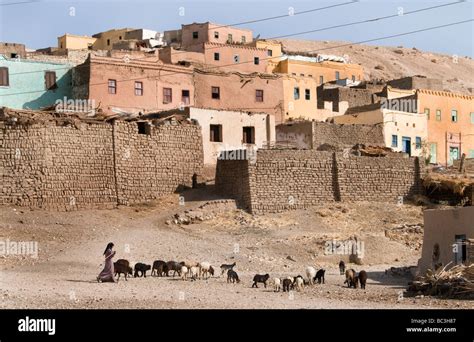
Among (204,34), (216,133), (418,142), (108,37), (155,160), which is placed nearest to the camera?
(155,160)

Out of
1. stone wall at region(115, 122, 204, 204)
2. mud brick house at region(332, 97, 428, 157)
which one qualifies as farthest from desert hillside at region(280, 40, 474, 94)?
stone wall at region(115, 122, 204, 204)

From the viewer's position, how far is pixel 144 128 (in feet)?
125

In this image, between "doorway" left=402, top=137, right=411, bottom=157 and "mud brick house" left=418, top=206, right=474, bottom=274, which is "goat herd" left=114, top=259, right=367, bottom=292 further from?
"doorway" left=402, top=137, right=411, bottom=157

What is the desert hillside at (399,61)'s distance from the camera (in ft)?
341

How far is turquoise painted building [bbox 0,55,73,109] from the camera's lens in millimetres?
43875

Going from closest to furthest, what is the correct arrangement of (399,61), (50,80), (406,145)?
(50,80) → (406,145) → (399,61)

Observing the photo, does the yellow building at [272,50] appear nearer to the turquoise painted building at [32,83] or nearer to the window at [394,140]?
the window at [394,140]

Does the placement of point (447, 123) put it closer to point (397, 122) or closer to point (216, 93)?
point (397, 122)

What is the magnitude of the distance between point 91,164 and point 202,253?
273 inches

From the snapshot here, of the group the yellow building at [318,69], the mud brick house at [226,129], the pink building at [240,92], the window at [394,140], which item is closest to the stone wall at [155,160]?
the mud brick house at [226,129]

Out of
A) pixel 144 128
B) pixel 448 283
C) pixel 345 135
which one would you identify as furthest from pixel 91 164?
pixel 345 135

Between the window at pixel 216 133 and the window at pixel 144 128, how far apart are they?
14.5ft
